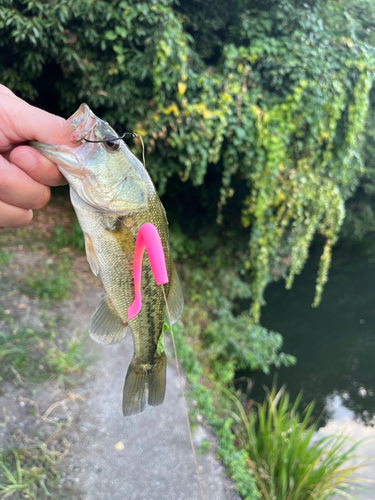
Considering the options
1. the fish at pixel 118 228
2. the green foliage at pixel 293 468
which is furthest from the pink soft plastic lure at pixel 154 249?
the green foliage at pixel 293 468

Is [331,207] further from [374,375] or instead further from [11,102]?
[11,102]

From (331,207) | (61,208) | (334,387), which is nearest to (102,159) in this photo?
(331,207)

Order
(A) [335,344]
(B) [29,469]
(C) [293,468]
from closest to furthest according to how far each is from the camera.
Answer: (B) [29,469] → (C) [293,468] → (A) [335,344]

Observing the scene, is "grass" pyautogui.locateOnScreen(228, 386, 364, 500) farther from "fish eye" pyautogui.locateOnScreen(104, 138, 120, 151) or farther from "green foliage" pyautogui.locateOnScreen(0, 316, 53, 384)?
"fish eye" pyautogui.locateOnScreen(104, 138, 120, 151)

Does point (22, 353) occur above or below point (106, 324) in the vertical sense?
below

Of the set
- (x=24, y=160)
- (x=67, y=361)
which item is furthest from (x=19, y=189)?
(x=67, y=361)

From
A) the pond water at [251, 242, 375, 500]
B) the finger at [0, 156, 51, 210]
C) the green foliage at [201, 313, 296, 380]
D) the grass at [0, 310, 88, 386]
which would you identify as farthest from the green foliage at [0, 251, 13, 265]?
the pond water at [251, 242, 375, 500]

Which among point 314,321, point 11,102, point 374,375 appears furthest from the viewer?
point 314,321

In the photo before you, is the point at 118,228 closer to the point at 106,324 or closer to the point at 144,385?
the point at 106,324
